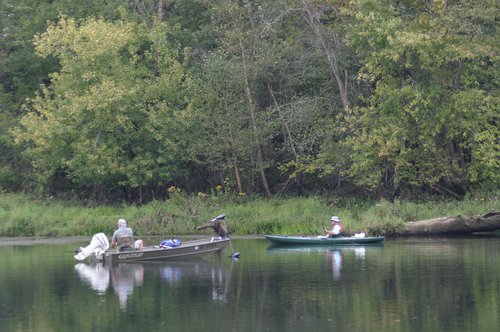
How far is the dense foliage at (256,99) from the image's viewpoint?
3662 cm

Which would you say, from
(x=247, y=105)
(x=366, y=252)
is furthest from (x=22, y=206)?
(x=366, y=252)

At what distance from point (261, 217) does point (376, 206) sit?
4.65 meters

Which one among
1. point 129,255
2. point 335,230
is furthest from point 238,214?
point 129,255

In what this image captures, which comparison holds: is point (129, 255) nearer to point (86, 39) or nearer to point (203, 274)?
point (203, 274)

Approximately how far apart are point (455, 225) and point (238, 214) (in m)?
8.97

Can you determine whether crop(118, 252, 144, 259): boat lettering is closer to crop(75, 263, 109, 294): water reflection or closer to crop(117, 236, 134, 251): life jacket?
crop(117, 236, 134, 251): life jacket

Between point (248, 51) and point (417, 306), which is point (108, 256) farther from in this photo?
point (248, 51)

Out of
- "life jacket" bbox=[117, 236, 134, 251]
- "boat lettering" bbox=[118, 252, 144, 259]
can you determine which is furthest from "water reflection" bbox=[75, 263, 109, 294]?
"life jacket" bbox=[117, 236, 134, 251]

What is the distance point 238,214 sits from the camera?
3803cm

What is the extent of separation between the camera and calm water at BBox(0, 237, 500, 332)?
17469mm

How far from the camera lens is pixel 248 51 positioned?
41.7 meters

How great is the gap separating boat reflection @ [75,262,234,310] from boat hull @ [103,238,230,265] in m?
0.19

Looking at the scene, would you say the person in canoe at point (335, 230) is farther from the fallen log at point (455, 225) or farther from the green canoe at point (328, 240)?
the fallen log at point (455, 225)

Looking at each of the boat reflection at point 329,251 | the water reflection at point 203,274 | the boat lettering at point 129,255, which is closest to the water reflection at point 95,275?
the boat lettering at point 129,255
